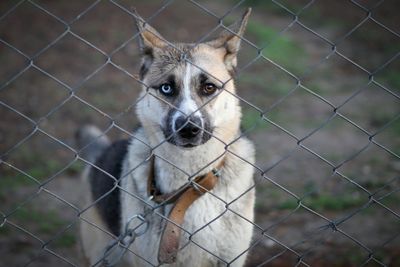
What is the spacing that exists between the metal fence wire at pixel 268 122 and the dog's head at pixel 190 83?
0.19m

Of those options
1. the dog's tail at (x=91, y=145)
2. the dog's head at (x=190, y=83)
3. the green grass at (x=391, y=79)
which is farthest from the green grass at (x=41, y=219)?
the green grass at (x=391, y=79)

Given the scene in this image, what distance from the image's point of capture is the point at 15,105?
668cm

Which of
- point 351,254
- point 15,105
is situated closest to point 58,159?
point 15,105

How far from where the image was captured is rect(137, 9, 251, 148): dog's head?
10.3ft

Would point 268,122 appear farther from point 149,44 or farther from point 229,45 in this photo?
point 149,44

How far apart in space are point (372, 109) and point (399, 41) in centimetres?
210

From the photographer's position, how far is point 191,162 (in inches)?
127

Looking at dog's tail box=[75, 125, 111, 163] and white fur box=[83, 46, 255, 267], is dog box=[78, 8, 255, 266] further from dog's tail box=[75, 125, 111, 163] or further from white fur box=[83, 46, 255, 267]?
dog's tail box=[75, 125, 111, 163]

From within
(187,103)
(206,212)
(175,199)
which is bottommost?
(206,212)

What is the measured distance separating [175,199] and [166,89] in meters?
0.66

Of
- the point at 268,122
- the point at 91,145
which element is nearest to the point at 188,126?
the point at 268,122

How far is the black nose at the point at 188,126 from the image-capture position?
9.40ft

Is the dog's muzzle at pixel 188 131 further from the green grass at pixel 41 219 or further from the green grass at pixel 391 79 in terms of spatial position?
the green grass at pixel 391 79

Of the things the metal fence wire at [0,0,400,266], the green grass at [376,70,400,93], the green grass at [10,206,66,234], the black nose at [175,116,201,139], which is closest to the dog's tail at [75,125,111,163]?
the metal fence wire at [0,0,400,266]
